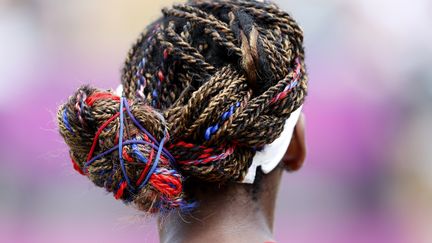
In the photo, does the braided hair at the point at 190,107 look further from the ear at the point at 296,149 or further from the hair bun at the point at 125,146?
the ear at the point at 296,149

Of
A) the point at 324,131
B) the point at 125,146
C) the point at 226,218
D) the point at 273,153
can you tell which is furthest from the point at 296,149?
the point at 324,131

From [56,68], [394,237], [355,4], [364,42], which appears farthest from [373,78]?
[56,68]

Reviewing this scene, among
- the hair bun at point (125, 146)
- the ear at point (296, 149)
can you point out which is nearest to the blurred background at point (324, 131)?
the ear at point (296, 149)

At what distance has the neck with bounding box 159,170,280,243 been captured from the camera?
1.42 metres

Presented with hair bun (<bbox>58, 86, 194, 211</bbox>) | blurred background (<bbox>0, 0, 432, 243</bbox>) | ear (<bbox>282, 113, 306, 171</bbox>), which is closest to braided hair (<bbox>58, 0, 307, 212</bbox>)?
hair bun (<bbox>58, 86, 194, 211</bbox>)

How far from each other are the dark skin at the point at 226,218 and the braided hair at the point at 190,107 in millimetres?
44

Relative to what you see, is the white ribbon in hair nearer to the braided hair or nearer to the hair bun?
the braided hair

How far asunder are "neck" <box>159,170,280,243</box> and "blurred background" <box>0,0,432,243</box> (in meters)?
2.27

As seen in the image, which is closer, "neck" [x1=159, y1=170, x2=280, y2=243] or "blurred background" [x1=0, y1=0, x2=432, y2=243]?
"neck" [x1=159, y1=170, x2=280, y2=243]

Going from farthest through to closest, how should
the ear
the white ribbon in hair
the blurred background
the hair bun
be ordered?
the blurred background
the ear
the white ribbon in hair
the hair bun

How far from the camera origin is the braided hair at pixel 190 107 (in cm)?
130

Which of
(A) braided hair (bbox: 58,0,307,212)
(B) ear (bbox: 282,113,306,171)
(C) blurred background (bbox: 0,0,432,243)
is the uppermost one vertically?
(A) braided hair (bbox: 58,0,307,212)

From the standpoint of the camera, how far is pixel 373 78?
4289mm

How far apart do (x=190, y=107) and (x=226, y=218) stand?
254 millimetres
